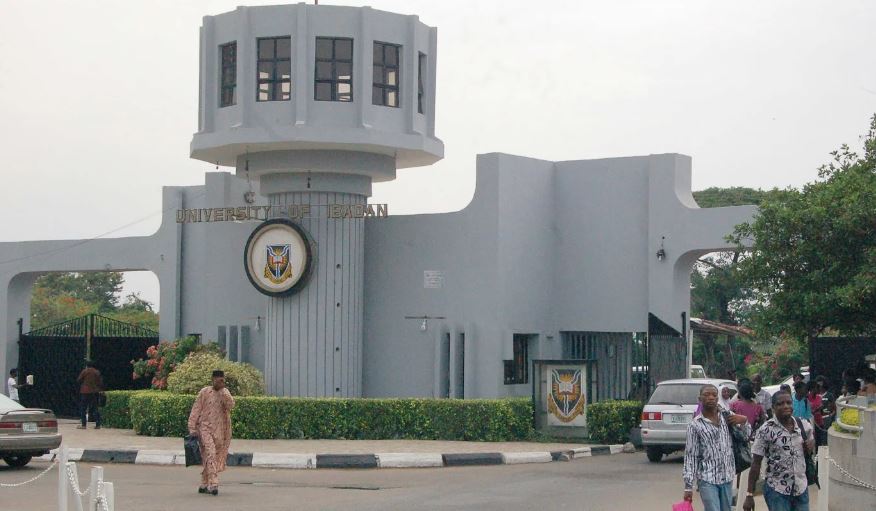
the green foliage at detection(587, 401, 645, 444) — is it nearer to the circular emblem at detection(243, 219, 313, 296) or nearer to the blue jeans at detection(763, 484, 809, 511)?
the circular emblem at detection(243, 219, 313, 296)

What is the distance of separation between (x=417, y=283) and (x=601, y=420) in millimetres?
5205

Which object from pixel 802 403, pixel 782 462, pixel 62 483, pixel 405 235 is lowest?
pixel 62 483

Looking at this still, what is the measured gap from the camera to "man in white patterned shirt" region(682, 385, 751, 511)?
428 inches

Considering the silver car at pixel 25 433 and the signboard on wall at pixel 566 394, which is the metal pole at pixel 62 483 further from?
the signboard on wall at pixel 566 394

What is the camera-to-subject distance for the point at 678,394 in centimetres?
2183

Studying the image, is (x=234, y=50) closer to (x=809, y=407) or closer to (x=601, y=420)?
(x=601, y=420)

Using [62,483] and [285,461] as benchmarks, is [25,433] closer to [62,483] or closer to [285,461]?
[285,461]

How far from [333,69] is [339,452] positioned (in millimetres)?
8243

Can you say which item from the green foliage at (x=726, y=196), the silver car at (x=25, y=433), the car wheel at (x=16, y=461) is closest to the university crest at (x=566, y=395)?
the silver car at (x=25, y=433)

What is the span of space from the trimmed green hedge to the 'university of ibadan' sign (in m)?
4.08

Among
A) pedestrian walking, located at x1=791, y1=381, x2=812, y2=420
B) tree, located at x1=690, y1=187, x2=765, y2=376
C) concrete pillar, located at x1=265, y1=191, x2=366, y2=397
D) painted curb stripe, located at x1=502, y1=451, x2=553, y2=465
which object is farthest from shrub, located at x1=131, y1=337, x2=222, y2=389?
tree, located at x1=690, y1=187, x2=765, y2=376

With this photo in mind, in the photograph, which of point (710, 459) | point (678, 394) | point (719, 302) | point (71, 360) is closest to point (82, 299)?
point (719, 302)

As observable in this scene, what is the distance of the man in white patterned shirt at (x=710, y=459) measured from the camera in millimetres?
10867

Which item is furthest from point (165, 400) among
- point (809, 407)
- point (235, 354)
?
point (809, 407)
